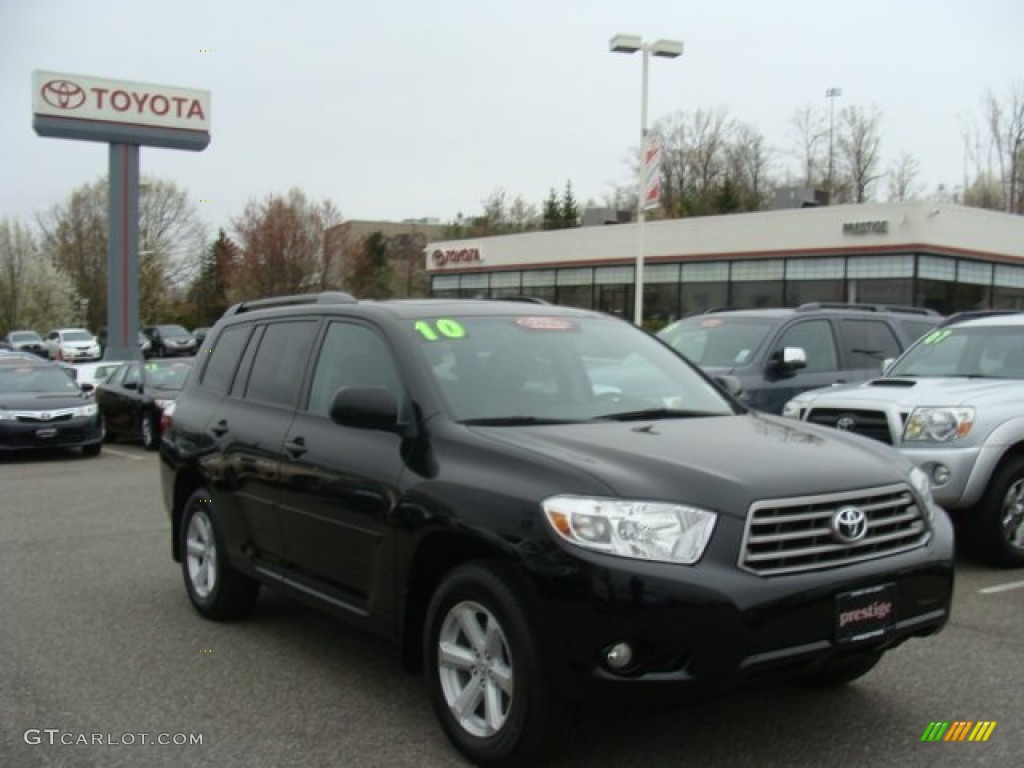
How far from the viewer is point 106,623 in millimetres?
6066

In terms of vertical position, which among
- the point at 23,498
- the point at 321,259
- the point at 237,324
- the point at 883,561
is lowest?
the point at 23,498

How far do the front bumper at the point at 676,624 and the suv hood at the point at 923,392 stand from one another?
4.23 meters

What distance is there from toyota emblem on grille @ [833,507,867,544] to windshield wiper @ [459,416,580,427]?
117cm

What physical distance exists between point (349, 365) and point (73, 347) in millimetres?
49094

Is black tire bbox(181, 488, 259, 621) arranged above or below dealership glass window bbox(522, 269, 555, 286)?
below

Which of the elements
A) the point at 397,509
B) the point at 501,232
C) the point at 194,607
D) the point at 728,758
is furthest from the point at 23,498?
the point at 501,232

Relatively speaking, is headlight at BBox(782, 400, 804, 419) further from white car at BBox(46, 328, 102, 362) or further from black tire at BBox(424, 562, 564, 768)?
white car at BBox(46, 328, 102, 362)

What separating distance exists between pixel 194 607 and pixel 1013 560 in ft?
17.7

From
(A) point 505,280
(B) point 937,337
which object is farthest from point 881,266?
(B) point 937,337

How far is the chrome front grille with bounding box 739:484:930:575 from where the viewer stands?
360 cm

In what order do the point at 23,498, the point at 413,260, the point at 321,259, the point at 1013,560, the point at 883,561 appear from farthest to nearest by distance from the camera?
the point at 413,260 < the point at 321,259 < the point at 23,498 < the point at 1013,560 < the point at 883,561

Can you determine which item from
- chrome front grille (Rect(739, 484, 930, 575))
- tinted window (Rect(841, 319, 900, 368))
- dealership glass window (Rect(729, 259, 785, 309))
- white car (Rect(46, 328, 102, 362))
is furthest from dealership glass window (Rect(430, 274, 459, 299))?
chrome front grille (Rect(739, 484, 930, 575))

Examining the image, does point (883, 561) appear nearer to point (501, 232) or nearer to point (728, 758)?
point (728, 758)

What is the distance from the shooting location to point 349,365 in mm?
5078
